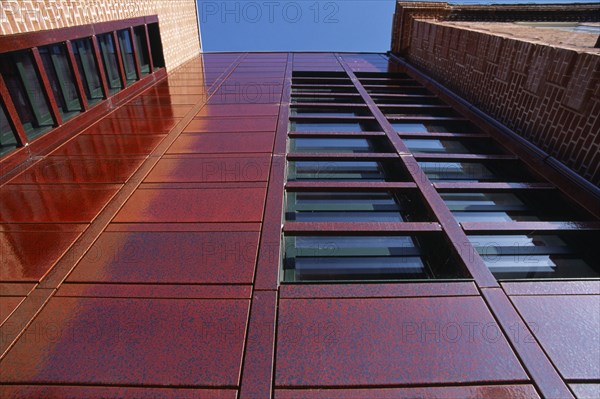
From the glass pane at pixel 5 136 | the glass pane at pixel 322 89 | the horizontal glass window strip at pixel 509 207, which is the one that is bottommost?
the horizontal glass window strip at pixel 509 207

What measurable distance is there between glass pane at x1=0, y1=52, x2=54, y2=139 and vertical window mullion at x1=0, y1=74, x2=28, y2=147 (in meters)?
0.27

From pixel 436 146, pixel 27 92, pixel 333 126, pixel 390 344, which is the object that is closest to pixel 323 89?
pixel 333 126

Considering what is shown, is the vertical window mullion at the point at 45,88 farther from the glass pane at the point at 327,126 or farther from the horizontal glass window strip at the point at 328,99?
the horizontal glass window strip at the point at 328,99

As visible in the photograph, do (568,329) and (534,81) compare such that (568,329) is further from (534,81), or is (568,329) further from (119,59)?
(119,59)

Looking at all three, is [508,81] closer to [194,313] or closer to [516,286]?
[516,286]

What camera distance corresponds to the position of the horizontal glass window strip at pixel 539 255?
4086mm

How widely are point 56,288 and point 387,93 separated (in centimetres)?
971

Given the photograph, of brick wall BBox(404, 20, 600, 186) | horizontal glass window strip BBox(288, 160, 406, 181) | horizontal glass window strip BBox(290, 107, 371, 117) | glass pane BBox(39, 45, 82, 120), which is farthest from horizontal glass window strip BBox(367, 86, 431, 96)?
glass pane BBox(39, 45, 82, 120)

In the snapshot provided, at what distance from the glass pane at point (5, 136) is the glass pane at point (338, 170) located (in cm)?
468

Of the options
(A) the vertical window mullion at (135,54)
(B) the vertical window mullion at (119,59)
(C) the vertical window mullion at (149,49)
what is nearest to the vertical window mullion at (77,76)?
(B) the vertical window mullion at (119,59)

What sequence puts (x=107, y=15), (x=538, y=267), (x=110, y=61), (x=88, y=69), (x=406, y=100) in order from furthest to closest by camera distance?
(x=406, y=100) → (x=110, y=61) → (x=107, y=15) → (x=88, y=69) → (x=538, y=267)

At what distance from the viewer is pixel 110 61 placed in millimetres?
8617

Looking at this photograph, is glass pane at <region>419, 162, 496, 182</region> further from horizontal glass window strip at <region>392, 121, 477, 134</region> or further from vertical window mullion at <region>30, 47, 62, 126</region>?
vertical window mullion at <region>30, 47, 62, 126</region>

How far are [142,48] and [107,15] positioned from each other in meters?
2.70
